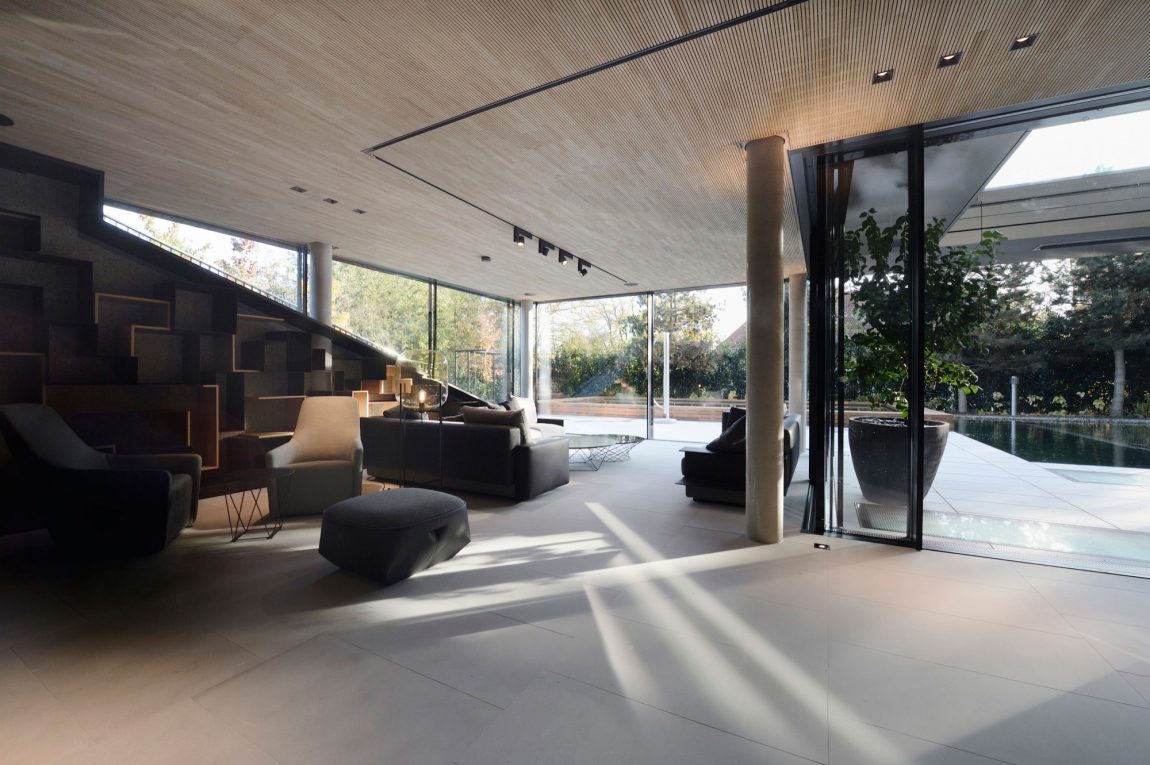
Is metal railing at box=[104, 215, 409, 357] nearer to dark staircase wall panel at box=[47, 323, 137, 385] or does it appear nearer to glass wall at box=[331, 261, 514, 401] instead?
glass wall at box=[331, 261, 514, 401]

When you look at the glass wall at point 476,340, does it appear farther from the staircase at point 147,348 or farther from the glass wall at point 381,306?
the staircase at point 147,348

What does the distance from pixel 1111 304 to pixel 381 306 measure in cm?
776

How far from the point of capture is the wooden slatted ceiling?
7.38 ft

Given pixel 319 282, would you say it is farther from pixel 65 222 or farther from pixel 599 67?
pixel 599 67

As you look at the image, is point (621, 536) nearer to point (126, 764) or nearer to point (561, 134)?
point (126, 764)

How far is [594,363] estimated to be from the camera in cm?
964

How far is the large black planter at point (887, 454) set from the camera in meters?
3.43

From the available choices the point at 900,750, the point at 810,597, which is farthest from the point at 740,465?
the point at 900,750

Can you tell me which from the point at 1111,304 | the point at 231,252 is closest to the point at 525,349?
the point at 231,252

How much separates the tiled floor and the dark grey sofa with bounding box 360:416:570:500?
1332 mm

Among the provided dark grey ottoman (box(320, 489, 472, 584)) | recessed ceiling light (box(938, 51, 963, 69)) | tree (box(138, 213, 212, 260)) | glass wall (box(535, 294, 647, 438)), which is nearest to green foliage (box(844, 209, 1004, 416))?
recessed ceiling light (box(938, 51, 963, 69))

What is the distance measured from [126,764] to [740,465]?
3931mm

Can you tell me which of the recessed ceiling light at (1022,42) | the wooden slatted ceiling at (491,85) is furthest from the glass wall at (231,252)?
the recessed ceiling light at (1022,42)

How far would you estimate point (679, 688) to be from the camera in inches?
70.3
